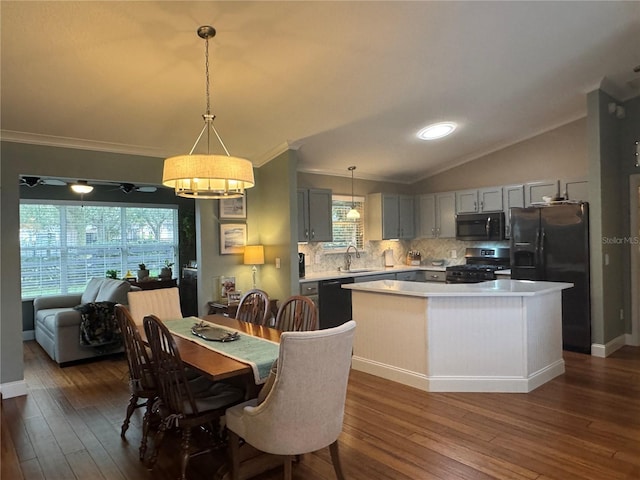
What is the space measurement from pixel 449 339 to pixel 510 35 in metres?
2.55

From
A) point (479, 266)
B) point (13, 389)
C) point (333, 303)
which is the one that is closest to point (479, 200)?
point (479, 266)

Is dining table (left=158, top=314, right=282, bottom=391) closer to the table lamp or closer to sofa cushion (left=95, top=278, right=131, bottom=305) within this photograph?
the table lamp

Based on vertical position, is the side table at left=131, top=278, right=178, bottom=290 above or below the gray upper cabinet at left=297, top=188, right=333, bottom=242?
below

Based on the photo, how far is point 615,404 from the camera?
335 centimetres

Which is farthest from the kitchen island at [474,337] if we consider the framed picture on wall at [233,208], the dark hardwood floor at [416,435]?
the framed picture on wall at [233,208]

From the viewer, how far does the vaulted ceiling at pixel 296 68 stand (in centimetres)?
265

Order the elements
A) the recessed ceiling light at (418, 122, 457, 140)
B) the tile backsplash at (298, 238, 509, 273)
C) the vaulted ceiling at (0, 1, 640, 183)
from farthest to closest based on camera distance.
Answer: the tile backsplash at (298, 238, 509, 273) < the recessed ceiling light at (418, 122, 457, 140) < the vaulted ceiling at (0, 1, 640, 183)

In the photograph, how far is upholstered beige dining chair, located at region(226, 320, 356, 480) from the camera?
1.92 meters

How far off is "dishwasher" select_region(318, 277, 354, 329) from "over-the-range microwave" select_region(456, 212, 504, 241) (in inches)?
76.0

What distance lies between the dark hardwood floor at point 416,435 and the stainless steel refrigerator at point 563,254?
0.79 meters

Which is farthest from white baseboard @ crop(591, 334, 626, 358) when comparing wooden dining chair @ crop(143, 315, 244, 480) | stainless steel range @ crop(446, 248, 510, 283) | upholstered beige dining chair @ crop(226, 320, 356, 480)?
wooden dining chair @ crop(143, 315, 244, 480)

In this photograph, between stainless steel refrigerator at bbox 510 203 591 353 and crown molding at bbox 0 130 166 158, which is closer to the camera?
crown molding at bbox 0 130 166 158

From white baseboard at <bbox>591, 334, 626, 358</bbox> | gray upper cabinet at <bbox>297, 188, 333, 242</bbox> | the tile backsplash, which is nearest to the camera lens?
white baseboard at <bbox>591, 334, 626, 358</bbox>

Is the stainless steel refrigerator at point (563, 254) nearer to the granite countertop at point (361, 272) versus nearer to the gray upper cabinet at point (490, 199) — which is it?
the gray upper cabinet at point (490, 199)
